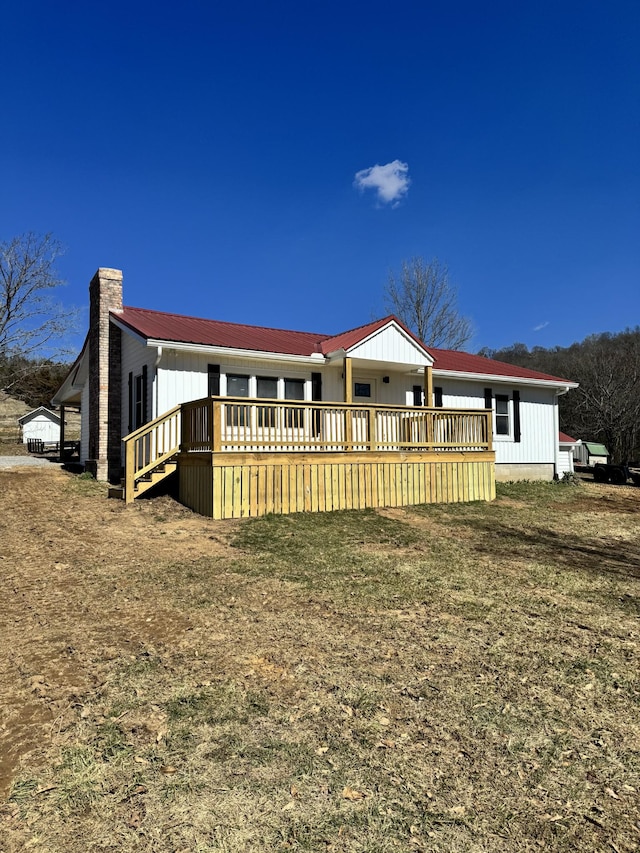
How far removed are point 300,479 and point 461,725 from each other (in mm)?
7222

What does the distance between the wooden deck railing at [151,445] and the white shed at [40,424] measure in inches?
1148

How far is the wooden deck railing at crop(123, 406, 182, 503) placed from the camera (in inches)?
400

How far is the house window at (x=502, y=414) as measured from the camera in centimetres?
1736

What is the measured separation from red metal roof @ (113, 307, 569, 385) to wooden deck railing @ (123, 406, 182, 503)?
1.88m

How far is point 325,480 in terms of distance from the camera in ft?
34.3

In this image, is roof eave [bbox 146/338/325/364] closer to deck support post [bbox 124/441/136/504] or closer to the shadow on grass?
deck support post [bbox 124/441/136/504]

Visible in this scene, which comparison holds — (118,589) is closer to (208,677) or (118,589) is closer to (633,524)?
(208,677)

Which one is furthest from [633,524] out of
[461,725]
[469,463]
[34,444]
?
[34,444]

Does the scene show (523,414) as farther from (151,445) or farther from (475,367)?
(151,445)

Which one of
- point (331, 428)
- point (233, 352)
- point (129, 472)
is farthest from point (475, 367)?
point (129, 472)

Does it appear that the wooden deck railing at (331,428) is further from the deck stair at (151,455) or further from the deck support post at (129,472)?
the deck support post at (129,472)

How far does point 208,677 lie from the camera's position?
361 cm

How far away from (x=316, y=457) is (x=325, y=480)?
0.48 metres

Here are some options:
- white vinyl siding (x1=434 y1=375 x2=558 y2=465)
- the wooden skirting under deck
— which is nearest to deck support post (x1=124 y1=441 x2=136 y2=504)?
the wooden skirting under deck
